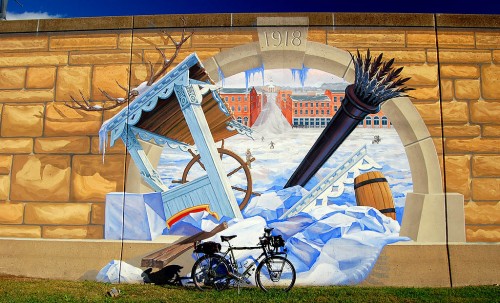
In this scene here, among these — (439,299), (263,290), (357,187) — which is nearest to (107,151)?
(263,290)

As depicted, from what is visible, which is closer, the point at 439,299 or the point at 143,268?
the point at 439,299

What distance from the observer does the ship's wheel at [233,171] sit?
24.0 feet

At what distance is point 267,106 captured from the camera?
7.52 metres

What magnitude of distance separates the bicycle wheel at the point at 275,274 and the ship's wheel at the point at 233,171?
113cm

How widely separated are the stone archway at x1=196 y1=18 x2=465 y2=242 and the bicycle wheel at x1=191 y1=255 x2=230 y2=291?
281cm

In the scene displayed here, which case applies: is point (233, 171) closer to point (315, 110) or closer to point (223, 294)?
point (315, 110)

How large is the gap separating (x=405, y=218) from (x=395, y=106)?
5.75 ft

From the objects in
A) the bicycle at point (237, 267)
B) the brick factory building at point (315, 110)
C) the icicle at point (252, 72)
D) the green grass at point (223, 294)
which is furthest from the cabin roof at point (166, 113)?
the green grass at point (223, 294)

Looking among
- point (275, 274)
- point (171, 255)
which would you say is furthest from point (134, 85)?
point (275, 274)

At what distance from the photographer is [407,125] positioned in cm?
732

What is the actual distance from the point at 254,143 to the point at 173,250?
6.81ft

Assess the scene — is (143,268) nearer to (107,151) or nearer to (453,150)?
(107,151)

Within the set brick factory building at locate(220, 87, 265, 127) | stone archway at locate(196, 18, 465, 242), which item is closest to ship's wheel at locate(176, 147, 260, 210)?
brick factory building at locate(220, 87, 265, 127)

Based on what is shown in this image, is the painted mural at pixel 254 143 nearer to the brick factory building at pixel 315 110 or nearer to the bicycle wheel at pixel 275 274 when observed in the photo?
the brick factory building at pixel 315 110
